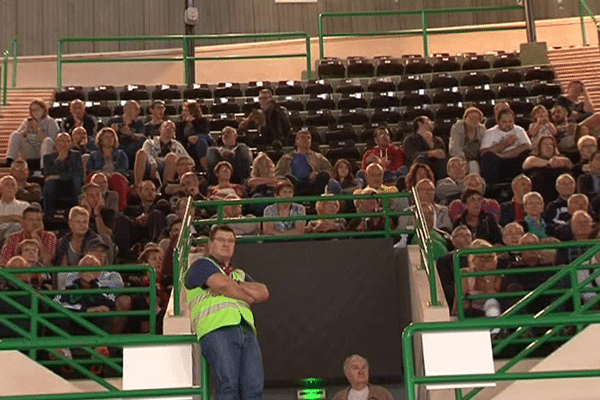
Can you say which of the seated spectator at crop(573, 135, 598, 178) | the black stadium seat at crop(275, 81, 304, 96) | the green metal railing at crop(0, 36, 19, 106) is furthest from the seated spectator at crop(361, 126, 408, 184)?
the green metal railing at crop(0, 36, 19, 106)

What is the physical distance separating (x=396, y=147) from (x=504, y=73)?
3.84 meters

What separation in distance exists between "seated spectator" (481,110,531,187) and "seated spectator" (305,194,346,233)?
2.02m

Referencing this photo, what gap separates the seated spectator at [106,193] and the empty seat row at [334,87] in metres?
5.03

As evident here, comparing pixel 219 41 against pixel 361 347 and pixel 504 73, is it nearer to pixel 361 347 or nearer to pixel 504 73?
pixel 504 73

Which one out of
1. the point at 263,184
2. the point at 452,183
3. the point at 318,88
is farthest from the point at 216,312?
the point at 318,88

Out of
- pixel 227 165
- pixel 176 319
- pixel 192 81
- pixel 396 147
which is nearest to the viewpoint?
pixel 176 319

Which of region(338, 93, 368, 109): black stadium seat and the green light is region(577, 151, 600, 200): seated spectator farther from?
region(338, 93, 368, 109): black stadium seat

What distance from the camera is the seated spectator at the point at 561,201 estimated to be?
38.0ft

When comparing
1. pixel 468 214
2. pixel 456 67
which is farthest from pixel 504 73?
pixel 468 214

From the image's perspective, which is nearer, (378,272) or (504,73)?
(378,272)

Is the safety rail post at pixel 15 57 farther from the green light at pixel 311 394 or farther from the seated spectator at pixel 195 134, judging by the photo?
the green light at pixel 311 394

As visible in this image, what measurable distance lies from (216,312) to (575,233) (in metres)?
3.85

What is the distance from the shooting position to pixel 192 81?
66.3ft

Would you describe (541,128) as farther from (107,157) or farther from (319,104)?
(107,157)
